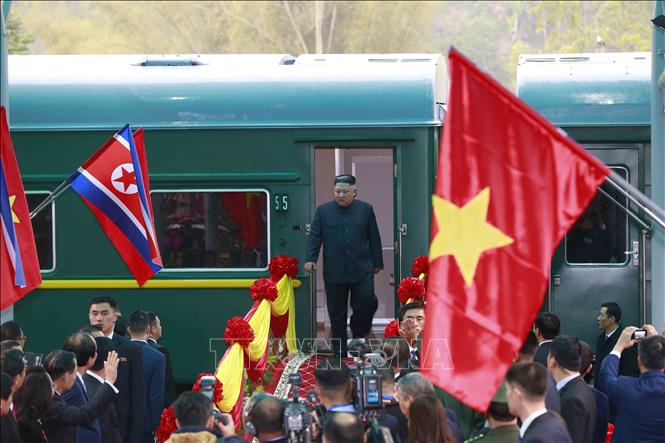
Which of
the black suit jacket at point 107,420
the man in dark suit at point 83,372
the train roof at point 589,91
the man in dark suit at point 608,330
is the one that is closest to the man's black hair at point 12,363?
the man in dark suit at point 83,372

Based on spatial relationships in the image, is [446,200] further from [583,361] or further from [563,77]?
[563,77]

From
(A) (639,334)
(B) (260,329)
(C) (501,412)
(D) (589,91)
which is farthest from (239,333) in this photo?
(D) (589,91)

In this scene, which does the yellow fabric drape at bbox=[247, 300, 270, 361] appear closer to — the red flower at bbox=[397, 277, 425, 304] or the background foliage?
the red flower at bbox=[397, 277, 425, 304]

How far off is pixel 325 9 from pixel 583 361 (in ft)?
159

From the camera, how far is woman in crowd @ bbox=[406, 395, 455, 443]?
22.1 ft

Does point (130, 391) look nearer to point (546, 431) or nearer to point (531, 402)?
point (531, 402)

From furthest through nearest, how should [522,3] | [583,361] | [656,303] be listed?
1. [522,3]
2. [656,303]
3. [583,361]

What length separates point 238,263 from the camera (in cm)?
1269

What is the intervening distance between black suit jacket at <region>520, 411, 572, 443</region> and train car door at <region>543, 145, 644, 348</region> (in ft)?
18.9

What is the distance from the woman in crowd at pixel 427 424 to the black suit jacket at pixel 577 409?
1.46 meters

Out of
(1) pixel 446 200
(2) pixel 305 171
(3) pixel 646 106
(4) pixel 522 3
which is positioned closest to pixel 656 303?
(3) pixel 646 106

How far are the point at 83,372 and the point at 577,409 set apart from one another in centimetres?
310

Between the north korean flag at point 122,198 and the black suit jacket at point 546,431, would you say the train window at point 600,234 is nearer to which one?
→ the north korean flag at point 122,198

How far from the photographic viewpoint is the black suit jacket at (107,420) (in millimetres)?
8750
